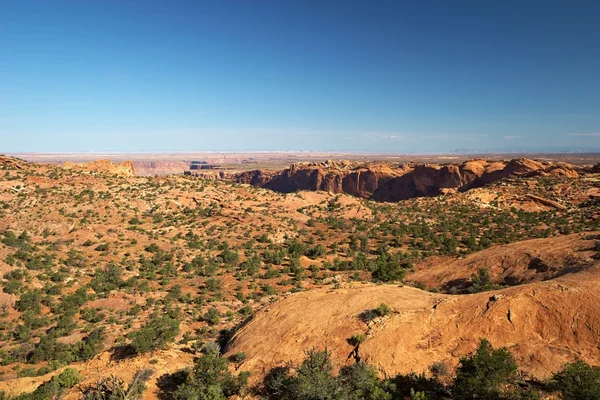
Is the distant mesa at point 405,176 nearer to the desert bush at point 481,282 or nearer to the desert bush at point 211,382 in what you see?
the desert bush at point 481,282

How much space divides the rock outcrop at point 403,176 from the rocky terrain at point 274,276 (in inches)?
165

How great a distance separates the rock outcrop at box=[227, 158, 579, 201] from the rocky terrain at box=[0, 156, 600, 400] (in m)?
4.20

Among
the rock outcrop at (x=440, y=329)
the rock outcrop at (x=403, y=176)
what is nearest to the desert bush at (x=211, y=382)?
the rock outcrop at (x=440, y=329)

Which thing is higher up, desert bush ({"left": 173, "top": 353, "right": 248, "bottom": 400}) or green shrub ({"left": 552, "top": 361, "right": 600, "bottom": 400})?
green shrub ({"left": 552, "top": 361, "right": 600, "bottom": 400})

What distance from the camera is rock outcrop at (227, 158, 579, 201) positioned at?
203ft

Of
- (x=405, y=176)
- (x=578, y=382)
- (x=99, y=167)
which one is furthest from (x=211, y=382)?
(x=405, y=176)

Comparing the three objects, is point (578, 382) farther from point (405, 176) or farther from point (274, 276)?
point (405, 176)

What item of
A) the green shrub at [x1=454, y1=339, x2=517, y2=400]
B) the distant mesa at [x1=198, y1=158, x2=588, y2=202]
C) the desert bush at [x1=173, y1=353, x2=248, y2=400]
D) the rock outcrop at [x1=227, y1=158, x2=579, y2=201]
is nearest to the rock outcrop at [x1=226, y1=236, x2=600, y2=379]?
the desert bush at [x1=173, y1=353, x2=248, y2=400]

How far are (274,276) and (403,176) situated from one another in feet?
219

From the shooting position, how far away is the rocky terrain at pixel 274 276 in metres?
11.3

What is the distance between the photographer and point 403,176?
8519 cm

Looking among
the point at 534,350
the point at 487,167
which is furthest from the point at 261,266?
the point at 487,167

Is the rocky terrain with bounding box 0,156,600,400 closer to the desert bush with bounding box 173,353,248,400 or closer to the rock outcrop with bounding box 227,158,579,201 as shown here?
the desert bush with bounding box 173,353,248,400

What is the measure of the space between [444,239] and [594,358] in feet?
80.0
